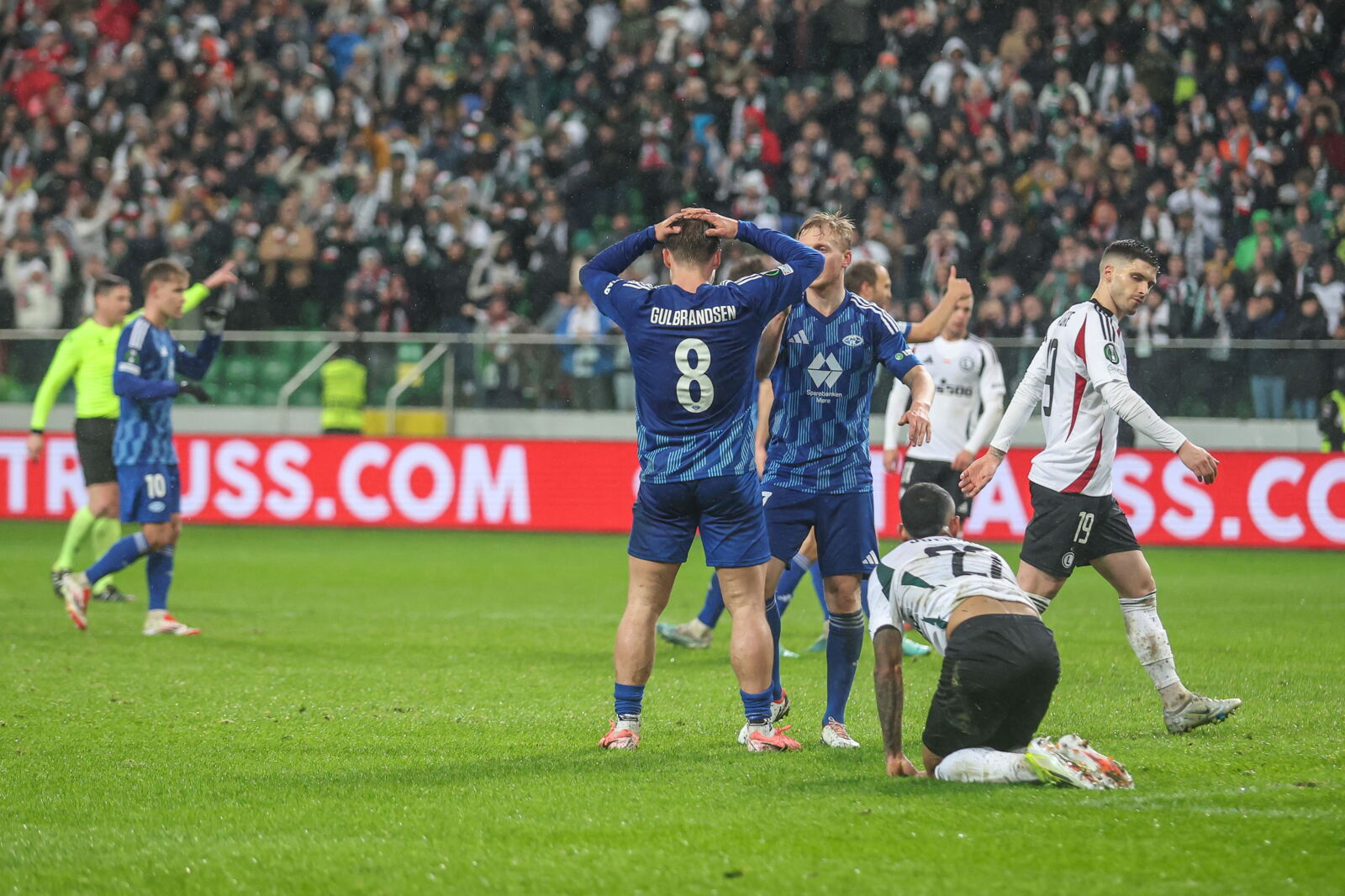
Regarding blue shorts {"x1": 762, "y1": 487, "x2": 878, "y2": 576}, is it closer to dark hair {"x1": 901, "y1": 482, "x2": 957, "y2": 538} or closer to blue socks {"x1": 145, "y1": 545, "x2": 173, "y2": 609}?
dark hair {"x1": 901, "y1": 482, "x2": 957, "y2": 538}

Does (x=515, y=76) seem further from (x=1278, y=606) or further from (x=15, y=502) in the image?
(x=1278, y=606)

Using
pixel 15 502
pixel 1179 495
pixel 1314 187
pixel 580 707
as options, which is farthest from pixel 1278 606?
pixel 15 502

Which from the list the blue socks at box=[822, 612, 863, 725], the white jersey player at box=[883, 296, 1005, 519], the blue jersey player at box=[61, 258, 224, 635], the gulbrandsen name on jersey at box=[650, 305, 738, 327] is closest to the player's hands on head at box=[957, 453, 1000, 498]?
the blue socks at box=[822, 612, 863, 725]

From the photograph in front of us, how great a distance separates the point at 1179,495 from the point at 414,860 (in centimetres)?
1264

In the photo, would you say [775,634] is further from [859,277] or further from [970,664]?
[859,277]

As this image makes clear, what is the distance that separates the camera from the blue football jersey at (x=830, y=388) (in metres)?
6.44

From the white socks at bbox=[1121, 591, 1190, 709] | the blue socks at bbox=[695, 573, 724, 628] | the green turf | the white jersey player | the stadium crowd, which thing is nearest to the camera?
the green turf

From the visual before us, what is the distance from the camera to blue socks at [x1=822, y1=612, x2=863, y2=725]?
20.9 feet

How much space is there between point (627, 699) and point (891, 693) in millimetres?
1356

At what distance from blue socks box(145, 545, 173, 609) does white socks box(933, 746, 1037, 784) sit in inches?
253

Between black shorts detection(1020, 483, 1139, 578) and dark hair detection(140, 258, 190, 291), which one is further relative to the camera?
dark hair detection(140, 258, 190, 291)

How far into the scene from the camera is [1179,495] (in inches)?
613

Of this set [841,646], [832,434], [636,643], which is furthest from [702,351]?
[841,646]

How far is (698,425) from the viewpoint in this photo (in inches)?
237
